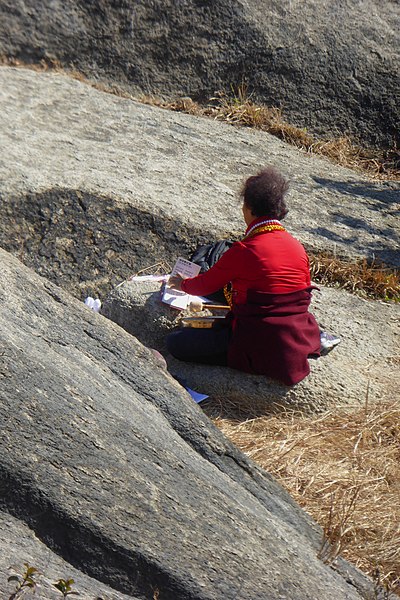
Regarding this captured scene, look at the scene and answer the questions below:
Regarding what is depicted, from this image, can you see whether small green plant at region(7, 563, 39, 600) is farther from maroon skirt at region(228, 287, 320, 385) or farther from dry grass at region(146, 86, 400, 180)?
dry grass at region(146, 86, 400, 180)

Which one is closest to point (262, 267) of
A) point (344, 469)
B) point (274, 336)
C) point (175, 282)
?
point (274, 336)

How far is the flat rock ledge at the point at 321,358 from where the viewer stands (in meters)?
5.12

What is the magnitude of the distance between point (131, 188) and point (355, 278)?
1662 mm

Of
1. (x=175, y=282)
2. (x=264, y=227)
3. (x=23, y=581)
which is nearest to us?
(x=23, y=581)

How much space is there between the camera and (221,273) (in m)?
5.05

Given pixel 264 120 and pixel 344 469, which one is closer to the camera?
pixel 344 469

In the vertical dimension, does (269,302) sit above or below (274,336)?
above

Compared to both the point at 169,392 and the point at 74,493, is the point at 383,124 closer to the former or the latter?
the point at 169,392

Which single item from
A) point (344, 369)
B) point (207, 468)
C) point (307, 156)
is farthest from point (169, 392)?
point (307, 156)

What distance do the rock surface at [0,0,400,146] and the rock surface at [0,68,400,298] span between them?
568 mm

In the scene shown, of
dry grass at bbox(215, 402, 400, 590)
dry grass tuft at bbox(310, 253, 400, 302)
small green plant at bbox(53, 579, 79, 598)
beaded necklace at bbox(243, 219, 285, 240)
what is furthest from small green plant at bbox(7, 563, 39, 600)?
dry grass tuft at bbox(310, 253, 400, 302)

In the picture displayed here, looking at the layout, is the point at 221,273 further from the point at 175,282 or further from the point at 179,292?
the point at 179,292

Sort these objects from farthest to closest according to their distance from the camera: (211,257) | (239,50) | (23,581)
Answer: (239,50) < (211,257) < (23,581)

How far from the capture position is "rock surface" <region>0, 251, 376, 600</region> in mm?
2982
